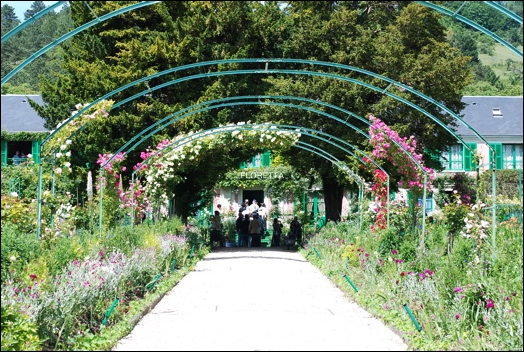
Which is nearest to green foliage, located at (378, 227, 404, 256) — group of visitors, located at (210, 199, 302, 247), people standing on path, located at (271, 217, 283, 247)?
group of visitors, located at (210, 199, 302, 247)

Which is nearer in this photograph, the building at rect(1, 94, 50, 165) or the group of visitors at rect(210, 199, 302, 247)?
the group of visitors at rect(210, 199, 302, 247)

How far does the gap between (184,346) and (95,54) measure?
745 inches

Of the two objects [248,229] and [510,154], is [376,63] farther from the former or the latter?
[510,154]

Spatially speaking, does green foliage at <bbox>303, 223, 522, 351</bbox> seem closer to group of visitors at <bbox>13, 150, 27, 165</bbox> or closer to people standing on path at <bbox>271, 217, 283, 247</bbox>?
people standing on path at <bbox>271, 217, 283, 247</bbox>

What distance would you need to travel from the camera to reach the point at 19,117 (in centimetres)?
3900

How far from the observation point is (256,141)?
2192cm

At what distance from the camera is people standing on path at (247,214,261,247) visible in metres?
26.9

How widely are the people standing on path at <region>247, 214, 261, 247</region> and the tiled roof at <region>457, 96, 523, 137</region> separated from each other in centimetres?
1489

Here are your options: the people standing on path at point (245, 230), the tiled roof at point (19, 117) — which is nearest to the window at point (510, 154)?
the people standing on path at point (245, 230)

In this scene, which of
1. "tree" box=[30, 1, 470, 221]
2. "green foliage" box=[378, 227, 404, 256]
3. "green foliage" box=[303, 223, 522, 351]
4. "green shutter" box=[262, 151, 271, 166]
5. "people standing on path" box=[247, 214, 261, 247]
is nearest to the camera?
"green foliage" box=[303, 223, 522, 351]

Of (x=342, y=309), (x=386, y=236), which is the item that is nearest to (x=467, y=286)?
(x=342, y=309)

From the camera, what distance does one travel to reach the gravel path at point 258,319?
7859 millimetres

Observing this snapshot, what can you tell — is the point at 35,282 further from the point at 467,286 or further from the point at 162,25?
the point at 162,25

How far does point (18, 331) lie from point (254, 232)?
20.8m
